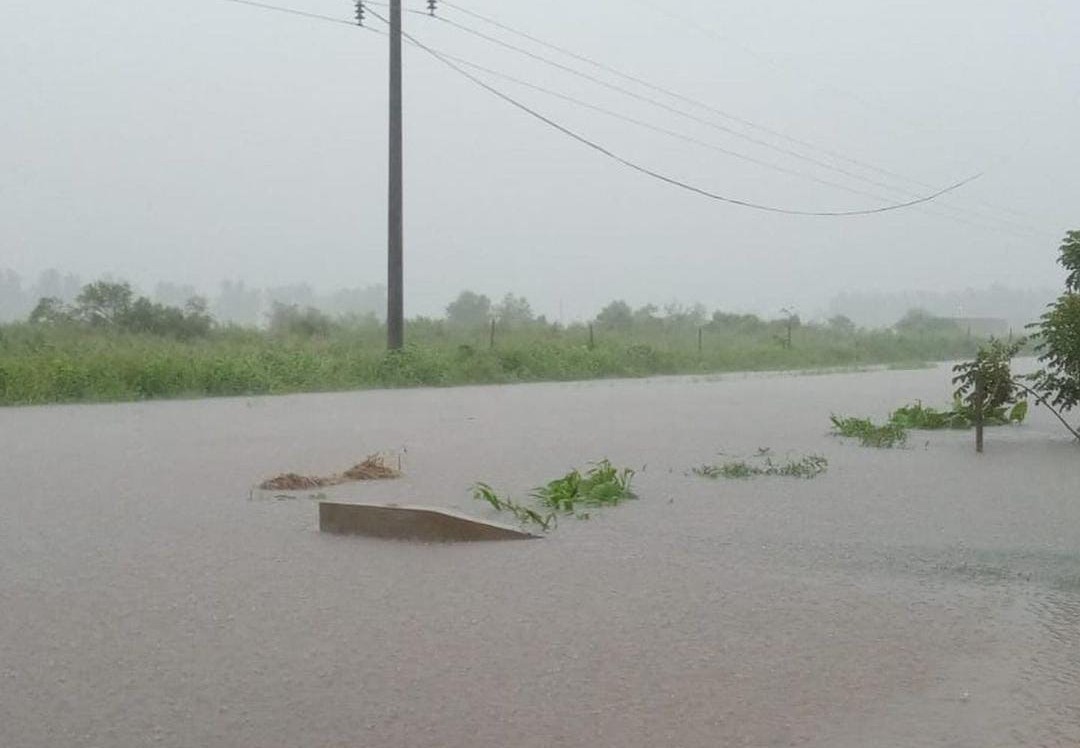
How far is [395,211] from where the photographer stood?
24.6 meters

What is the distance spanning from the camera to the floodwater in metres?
4.73

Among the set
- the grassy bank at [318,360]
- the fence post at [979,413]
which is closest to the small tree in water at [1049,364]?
the fence post at [979,413]

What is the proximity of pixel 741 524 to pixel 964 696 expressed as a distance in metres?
3.81

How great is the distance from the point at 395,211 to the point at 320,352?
4392mm

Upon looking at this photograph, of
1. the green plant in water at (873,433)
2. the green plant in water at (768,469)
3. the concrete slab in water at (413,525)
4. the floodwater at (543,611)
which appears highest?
the green plant in water at (873,433)

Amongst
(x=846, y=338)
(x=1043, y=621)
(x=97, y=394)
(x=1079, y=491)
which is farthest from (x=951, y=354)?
(x=1043, y=621)

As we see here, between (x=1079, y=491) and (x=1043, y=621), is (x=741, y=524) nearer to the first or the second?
(x=1043, y=621)

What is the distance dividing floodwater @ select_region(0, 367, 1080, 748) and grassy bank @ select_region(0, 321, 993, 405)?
7.98 meters

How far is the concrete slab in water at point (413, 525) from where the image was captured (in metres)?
8.05

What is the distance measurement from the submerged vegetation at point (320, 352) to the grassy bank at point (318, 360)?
3 centimetres

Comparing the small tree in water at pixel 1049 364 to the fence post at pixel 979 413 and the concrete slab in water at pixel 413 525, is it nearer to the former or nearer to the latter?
the fence post at pixel 979 413

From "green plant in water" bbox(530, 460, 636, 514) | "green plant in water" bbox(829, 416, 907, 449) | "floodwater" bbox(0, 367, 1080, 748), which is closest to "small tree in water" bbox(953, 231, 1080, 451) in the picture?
"green plant in water" bbox(829, 416, 907, 449)

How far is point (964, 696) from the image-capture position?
500 centimetres

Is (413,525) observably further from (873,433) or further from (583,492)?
(873,433)
